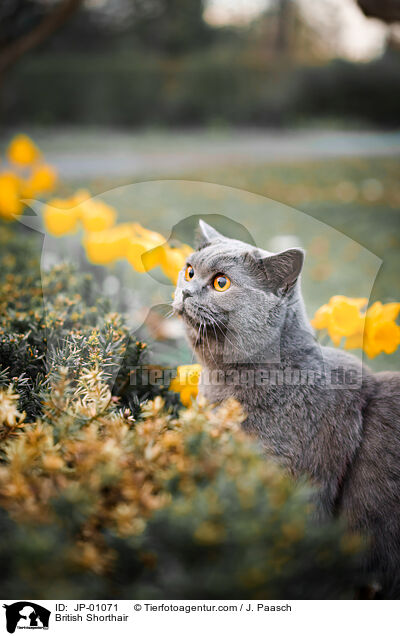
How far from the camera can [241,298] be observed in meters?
1.26

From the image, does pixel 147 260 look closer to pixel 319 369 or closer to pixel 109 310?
pixel 109 310

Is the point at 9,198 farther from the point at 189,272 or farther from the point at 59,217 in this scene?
the point at 189,272

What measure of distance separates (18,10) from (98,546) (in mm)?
5942

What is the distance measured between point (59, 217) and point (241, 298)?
0.92 metres

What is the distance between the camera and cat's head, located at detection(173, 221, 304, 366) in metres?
1.26

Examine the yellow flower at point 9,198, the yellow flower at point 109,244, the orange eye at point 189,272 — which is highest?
the yellow flower at point 9,198

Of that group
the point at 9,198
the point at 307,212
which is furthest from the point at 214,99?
the point at 9,198

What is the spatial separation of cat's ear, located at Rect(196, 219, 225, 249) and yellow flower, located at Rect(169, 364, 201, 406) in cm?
36

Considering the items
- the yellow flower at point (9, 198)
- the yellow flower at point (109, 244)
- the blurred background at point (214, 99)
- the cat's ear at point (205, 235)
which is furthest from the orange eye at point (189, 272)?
the blurred background at point (214, 99)

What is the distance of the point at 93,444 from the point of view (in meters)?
0.94

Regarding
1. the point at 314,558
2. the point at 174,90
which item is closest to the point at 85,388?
the point at 314,558

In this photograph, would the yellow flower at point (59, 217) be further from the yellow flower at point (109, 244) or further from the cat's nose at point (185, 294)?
the cat's nose at point (185, 294)

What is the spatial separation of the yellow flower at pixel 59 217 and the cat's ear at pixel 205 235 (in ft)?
2.09

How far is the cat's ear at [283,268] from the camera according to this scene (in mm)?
1225
